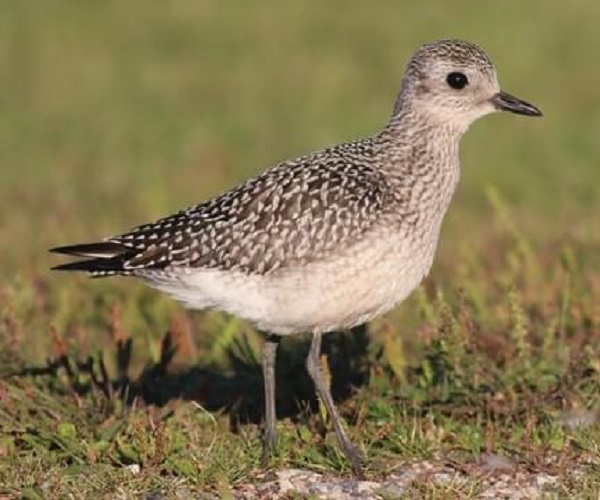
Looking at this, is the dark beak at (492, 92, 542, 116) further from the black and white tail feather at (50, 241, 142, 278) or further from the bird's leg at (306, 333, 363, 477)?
the black and white tail feather at (50, 241, 142, 278)

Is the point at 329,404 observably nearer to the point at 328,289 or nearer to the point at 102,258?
the point at 328,289

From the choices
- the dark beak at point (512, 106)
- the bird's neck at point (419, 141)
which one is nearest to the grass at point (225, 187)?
the bird's neck at point (419, 141)

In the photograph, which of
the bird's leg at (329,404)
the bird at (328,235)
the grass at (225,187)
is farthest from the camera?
the grass at (225,187)

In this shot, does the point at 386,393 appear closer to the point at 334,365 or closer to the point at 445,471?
the point at 334,365

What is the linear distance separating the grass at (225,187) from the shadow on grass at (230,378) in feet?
0.05

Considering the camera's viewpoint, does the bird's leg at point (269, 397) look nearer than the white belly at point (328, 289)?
No

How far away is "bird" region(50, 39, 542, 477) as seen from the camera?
23.8ft

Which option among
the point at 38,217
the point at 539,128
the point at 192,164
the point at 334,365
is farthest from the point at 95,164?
the point at 334,365

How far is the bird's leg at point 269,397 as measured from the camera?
7344mm

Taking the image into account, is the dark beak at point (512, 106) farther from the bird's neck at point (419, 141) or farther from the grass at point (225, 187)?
the grass at point (225, 187)

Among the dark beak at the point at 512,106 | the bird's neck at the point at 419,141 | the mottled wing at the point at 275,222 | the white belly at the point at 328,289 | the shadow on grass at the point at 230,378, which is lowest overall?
the shadow on grass at the point at 230,378

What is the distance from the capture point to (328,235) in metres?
7.32

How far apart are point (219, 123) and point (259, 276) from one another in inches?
304

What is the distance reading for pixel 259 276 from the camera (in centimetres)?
732
